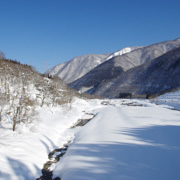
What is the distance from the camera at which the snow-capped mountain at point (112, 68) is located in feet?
270

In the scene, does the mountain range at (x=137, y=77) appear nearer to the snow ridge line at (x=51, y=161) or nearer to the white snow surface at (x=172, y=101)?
the white snow surface at (x=172, y=101)

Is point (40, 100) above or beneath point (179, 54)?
beneath

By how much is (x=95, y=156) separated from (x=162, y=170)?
207cm

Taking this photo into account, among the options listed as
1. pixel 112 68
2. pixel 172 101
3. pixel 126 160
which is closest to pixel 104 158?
pixel 126 160

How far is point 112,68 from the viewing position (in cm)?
9519

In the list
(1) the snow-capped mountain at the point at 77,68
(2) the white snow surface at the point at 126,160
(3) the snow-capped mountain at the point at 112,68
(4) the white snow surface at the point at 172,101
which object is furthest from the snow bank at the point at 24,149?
(1) the snow-capped mountain at the point at 77,68

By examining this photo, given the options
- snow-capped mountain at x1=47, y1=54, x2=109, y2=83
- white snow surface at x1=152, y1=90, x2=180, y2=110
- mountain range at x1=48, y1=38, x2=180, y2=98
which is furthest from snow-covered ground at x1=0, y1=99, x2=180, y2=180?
snow-capped mountain at x1=47, y1=54, x2=109, y2=83

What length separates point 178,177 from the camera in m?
3.58

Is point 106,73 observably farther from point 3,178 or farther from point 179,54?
point 3,178

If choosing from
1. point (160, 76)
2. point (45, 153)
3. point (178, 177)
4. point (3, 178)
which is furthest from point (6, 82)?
point (160, 76)

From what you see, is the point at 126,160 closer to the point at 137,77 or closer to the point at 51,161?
the point at 51,161

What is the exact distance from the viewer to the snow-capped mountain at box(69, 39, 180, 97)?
3243 inches

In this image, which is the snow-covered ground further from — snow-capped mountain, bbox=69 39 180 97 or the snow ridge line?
snow-capped mountain, bbox=69 39 180 97

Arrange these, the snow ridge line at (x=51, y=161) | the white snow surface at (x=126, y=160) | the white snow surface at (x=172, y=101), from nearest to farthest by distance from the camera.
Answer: the white snow surface at (x=126, y=160) < the snow ridge line at (x=51, y=161) < the white snow surface at (x=172, y=101)
